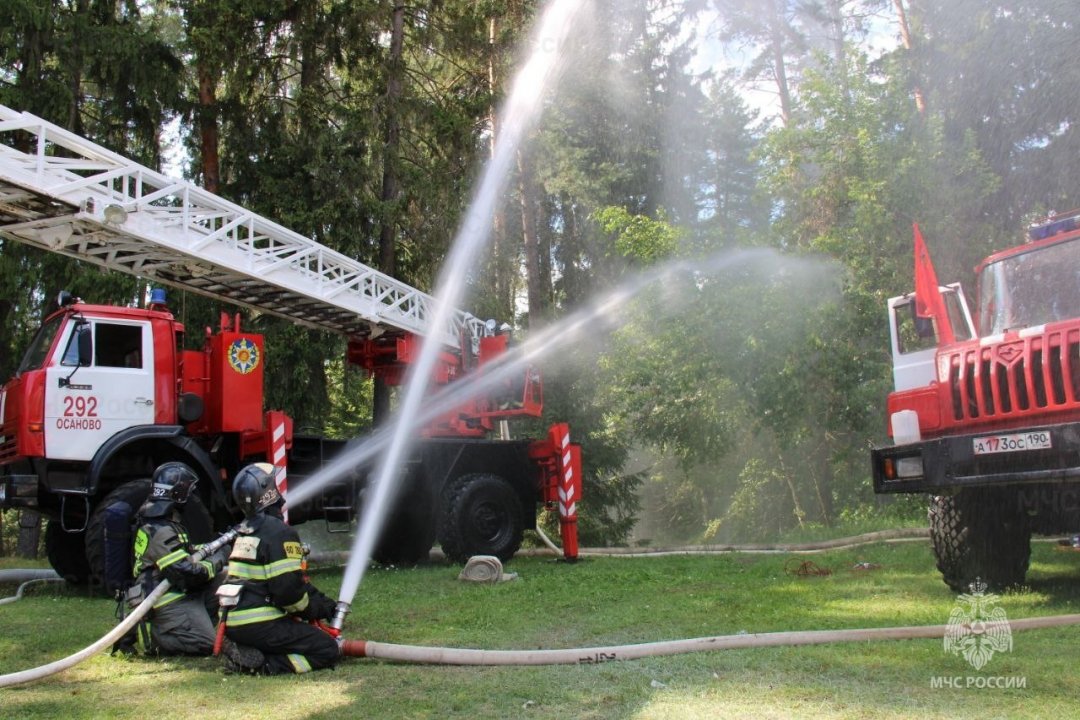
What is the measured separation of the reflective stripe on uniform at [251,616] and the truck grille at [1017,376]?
4856mm

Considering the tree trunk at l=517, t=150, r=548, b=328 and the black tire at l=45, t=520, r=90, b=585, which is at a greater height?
the tree trunk at l=517, t=150, r=548, b=328

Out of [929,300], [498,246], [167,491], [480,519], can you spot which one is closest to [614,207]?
[498,246]

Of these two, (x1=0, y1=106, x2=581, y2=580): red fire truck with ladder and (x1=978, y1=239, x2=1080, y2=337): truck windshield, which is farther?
(x1=0, y1=106, x2=581, y2=580): red fire truck with ladder

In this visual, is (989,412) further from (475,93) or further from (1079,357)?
(475,93)

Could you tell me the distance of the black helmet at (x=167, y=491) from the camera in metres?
Result: 5.98

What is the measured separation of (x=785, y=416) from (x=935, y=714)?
1188 cm

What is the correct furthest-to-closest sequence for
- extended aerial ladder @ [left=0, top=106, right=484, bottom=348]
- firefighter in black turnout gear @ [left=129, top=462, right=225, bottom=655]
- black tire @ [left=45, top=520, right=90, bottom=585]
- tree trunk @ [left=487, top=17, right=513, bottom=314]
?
tree trunk @ [left=487, top=17, right=513, bottom=314]
black tire @ [left=45, top=520, right=90, bottom=585]
extended aerial ladder @ [left=0, top=106, right=484, bottom=348]
firefighter in black turnout gear @ [left=129, top=462, right=225, bottom=655]

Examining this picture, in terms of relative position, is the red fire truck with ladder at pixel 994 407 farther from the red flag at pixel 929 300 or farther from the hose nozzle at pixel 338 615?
the hose nozzle at pixel 338 615

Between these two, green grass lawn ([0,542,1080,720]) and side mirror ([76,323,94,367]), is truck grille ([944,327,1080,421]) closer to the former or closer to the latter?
green grass lawn ([0,542,1080,720])

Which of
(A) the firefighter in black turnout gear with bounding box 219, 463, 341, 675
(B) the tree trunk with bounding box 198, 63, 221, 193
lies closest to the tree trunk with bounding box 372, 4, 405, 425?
(B) the tree trunk with bounding box 198, 63, 221, 193

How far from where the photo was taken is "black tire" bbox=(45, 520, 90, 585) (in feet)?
32.2

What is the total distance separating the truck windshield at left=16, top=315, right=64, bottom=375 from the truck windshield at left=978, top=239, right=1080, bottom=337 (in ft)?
27.7

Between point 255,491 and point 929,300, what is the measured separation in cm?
531

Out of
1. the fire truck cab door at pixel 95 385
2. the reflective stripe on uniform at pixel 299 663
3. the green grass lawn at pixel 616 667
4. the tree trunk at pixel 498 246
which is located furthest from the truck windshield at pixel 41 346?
the tree trunk at pixel 498 246
